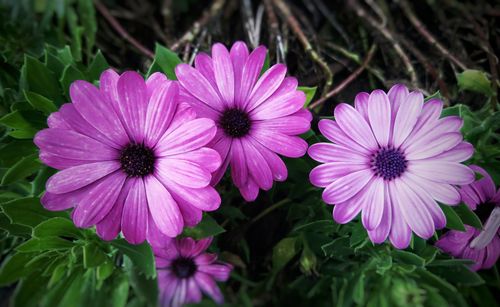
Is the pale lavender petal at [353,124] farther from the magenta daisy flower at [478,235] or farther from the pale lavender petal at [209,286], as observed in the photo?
the pale lavender petal at [209,286]

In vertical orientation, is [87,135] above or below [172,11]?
below

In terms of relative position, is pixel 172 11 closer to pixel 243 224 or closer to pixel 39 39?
pixel 39 39

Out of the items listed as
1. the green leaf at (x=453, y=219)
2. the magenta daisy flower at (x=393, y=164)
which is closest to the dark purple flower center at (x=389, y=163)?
the magenta daisy flower at (x=393, y=164)

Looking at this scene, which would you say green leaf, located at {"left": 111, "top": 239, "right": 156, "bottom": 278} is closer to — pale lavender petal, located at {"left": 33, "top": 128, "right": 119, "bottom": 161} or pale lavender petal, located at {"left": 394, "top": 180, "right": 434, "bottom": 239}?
pale lavender petal, located at {"left": 33, "top": 128, "right": 119, "bottom": 161}

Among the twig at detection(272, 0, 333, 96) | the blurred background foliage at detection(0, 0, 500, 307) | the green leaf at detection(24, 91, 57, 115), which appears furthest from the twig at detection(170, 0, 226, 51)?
the green leaf at detection(24, 91, 57, 115)

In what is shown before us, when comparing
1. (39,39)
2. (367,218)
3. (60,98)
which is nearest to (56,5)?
(39,39)
